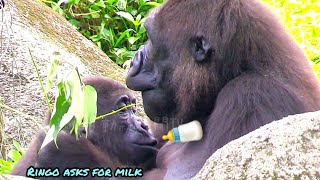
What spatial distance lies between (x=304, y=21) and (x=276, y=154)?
17.7 ft

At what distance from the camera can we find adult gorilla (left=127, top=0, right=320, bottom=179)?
392cm

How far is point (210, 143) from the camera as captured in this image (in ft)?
13.1

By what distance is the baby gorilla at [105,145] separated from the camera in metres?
4.38

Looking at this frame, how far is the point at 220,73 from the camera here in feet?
13.1

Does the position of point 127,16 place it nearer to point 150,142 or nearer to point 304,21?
point 304,21

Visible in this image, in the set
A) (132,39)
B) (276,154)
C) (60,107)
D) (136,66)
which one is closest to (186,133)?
(136,66)

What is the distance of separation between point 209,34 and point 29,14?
3340mm

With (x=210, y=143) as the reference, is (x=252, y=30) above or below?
above

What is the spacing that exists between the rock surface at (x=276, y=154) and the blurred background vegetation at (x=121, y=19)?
16.3ft

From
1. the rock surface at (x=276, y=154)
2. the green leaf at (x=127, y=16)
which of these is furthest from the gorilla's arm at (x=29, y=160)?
the green leaf at (x=127, y=16)

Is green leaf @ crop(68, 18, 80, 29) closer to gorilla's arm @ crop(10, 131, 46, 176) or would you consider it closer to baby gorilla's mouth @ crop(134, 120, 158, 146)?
gorilla's arm @ crop(10, 131, 46, 176)

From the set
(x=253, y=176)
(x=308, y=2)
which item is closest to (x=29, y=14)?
(x=308, y=2)

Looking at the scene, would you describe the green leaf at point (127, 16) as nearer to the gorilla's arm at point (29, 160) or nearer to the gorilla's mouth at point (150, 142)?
the gorilla's arm at point (29, 160)

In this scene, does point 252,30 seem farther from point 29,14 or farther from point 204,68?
point 29,14
